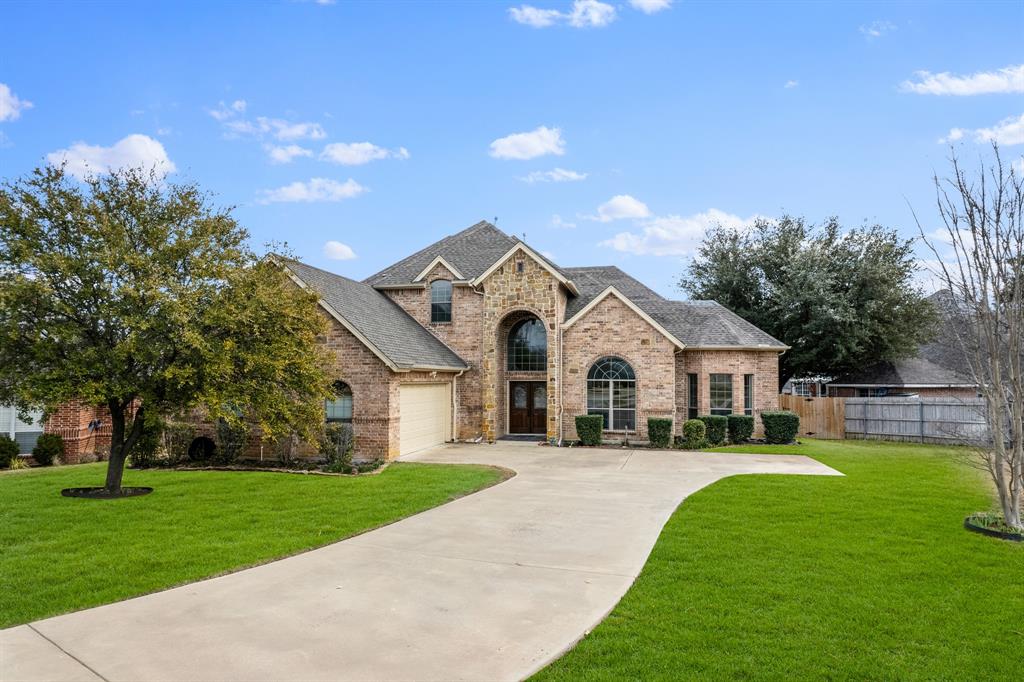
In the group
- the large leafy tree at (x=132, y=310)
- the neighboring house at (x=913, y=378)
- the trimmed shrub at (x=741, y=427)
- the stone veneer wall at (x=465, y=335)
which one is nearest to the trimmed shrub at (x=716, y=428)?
the trimmed shrub at (x=741, y=427)

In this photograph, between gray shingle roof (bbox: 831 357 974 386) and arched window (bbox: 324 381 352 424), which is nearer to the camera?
arched window (bbox: 324 381 352 424)

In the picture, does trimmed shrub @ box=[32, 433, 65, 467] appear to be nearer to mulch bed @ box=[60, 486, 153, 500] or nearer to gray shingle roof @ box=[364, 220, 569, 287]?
mulch bed @ box=[60, 486, 153, 500]

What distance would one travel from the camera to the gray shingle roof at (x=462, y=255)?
78.0 feet

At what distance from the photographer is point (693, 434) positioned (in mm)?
20500

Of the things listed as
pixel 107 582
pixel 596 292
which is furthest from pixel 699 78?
pixel 107 582

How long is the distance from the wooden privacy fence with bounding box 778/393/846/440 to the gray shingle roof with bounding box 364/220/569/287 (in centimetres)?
1069

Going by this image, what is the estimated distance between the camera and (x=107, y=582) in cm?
670

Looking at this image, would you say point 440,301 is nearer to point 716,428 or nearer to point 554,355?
point 554,355

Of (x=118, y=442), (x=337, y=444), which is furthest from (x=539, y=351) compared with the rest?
(x=118, y=442)

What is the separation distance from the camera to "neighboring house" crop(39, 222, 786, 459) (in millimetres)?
21250

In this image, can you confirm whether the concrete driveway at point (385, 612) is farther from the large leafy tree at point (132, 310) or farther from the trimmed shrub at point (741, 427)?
the trimmed shrub at point (741, 427)

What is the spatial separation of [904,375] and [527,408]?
74.3ft

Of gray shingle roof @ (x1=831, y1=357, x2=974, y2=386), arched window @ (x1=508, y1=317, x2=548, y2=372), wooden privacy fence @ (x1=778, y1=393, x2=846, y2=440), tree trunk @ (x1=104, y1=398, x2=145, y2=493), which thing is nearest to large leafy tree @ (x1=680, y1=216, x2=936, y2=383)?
gray shingle roof @ (x1=831, y1=357, x2=974, y2=386)

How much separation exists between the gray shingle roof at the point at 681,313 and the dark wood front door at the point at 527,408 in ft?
10.9
